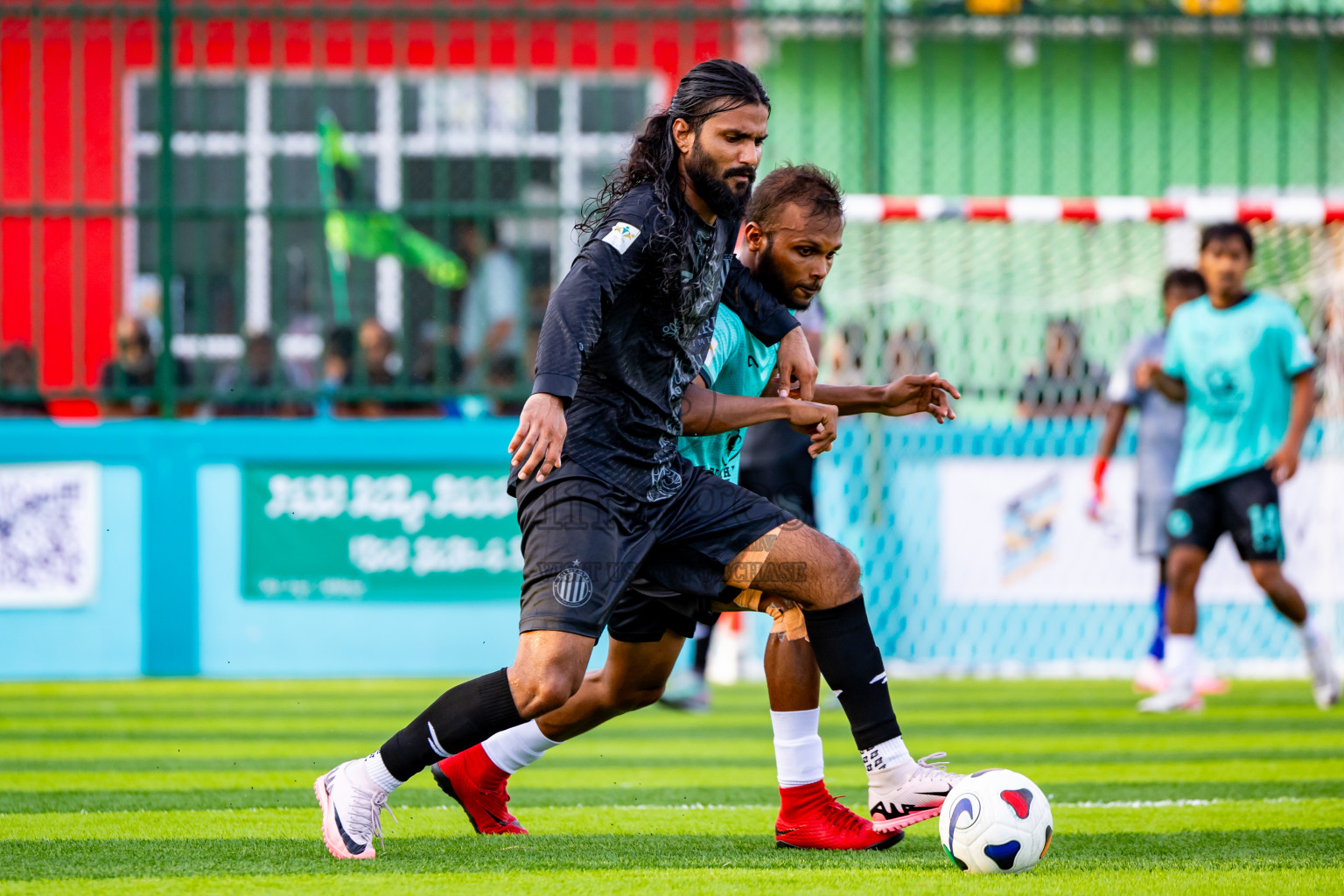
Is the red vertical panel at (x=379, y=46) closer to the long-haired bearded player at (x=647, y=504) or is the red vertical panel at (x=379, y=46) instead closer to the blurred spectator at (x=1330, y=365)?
the blurred spectator at (x=1330, y=365)

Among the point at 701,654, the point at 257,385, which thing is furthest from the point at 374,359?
the point at 701,654

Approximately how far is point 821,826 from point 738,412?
3.44ft

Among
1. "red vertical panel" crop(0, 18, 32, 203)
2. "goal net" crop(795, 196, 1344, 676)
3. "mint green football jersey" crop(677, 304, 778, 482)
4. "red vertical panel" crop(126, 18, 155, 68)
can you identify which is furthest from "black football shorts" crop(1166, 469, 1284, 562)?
"red vertical panel" crop(0, 18, 32, 203)

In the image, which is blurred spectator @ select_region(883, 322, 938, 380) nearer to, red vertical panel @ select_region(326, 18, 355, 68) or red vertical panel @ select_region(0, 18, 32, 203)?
red vertical panel @ select_region(326, 18, 355, 68)

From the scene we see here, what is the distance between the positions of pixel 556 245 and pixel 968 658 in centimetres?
396

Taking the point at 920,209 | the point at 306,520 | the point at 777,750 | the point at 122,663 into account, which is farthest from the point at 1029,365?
the point at 777,750

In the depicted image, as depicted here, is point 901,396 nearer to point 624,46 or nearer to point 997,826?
point 997,826

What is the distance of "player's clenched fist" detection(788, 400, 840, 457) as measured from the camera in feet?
13.0

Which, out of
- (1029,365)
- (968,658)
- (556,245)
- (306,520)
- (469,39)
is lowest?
(968,658)

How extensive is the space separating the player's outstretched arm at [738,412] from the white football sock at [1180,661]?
426 cm

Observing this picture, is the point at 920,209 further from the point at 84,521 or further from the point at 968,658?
the point at 84,521

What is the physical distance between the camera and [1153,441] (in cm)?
878

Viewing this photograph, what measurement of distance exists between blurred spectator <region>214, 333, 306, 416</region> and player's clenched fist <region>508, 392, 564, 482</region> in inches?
262

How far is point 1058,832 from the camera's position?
14.4ft
